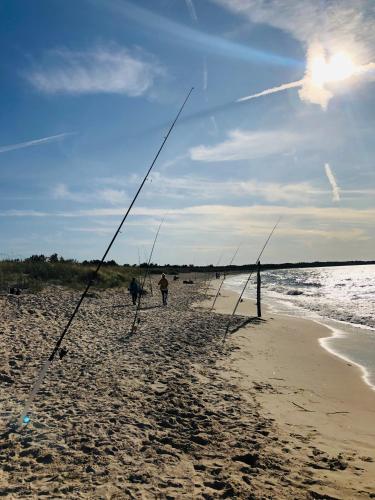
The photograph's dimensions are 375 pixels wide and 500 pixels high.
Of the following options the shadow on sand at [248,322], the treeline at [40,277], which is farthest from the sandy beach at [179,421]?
the treeline at [40,277]

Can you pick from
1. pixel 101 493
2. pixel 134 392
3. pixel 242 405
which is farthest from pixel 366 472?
pixel 134 392

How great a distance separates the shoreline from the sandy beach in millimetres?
28

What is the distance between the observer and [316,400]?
8.41m

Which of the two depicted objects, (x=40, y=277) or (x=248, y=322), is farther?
→ (x=40, y=277)

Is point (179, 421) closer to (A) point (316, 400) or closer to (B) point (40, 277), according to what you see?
(A) point (316, 400)

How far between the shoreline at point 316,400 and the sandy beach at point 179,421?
0.03m

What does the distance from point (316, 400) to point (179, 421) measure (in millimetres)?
3451

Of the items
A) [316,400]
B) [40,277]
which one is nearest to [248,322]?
[316,400]

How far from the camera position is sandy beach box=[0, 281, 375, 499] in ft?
14.9

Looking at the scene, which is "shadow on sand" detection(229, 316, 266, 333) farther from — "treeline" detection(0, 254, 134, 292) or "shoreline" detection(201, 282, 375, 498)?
"treeline" detection(0, 254, 134, 292)

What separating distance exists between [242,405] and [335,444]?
181cm

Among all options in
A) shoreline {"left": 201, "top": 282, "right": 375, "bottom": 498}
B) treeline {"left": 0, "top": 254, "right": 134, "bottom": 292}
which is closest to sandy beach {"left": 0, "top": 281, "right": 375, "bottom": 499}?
shoreline {"left": 201, "top": 282, "right": 375, "bottom": 498}

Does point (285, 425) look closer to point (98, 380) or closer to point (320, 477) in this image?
point (320, 477)

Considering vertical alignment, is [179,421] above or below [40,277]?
below
